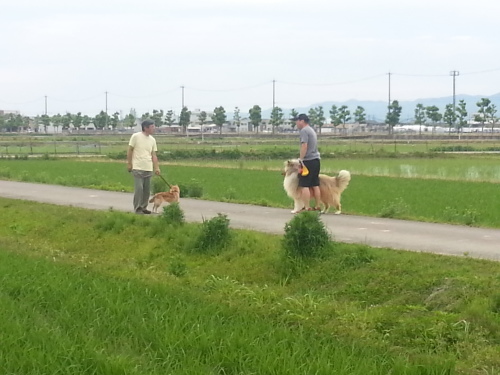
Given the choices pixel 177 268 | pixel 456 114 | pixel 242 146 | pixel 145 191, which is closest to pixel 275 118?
pixel 456 114

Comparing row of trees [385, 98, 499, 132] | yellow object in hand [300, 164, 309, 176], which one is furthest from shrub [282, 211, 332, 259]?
Answer: row of trees [385, 98, 499, 132]

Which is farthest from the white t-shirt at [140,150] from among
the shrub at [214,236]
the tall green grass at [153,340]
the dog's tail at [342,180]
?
the tall green grass at [153,340]

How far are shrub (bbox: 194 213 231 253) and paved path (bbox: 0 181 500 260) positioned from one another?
1.42m

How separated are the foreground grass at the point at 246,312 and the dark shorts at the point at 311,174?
2767 millimetres

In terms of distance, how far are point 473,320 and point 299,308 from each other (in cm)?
165

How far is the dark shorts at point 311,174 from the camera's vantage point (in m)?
13.9

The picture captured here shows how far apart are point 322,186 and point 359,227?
6.40 feet

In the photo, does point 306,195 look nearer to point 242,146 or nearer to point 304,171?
point 304,171

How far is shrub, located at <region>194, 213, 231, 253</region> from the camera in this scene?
10992 mm

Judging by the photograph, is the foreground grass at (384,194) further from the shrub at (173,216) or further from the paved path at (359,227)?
the shrub at (173,216)

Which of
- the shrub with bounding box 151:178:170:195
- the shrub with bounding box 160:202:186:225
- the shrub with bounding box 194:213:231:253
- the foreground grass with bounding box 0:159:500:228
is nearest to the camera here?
the shrub with bounding box 194:213:231:253

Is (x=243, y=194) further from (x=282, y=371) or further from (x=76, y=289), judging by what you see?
(x=282, y=371)

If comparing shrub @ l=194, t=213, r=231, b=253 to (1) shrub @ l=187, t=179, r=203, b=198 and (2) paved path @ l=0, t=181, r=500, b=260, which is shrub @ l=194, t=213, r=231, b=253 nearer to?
(2) paved path @ l=0, t=181, r=500, b=260

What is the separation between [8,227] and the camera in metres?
14.8
